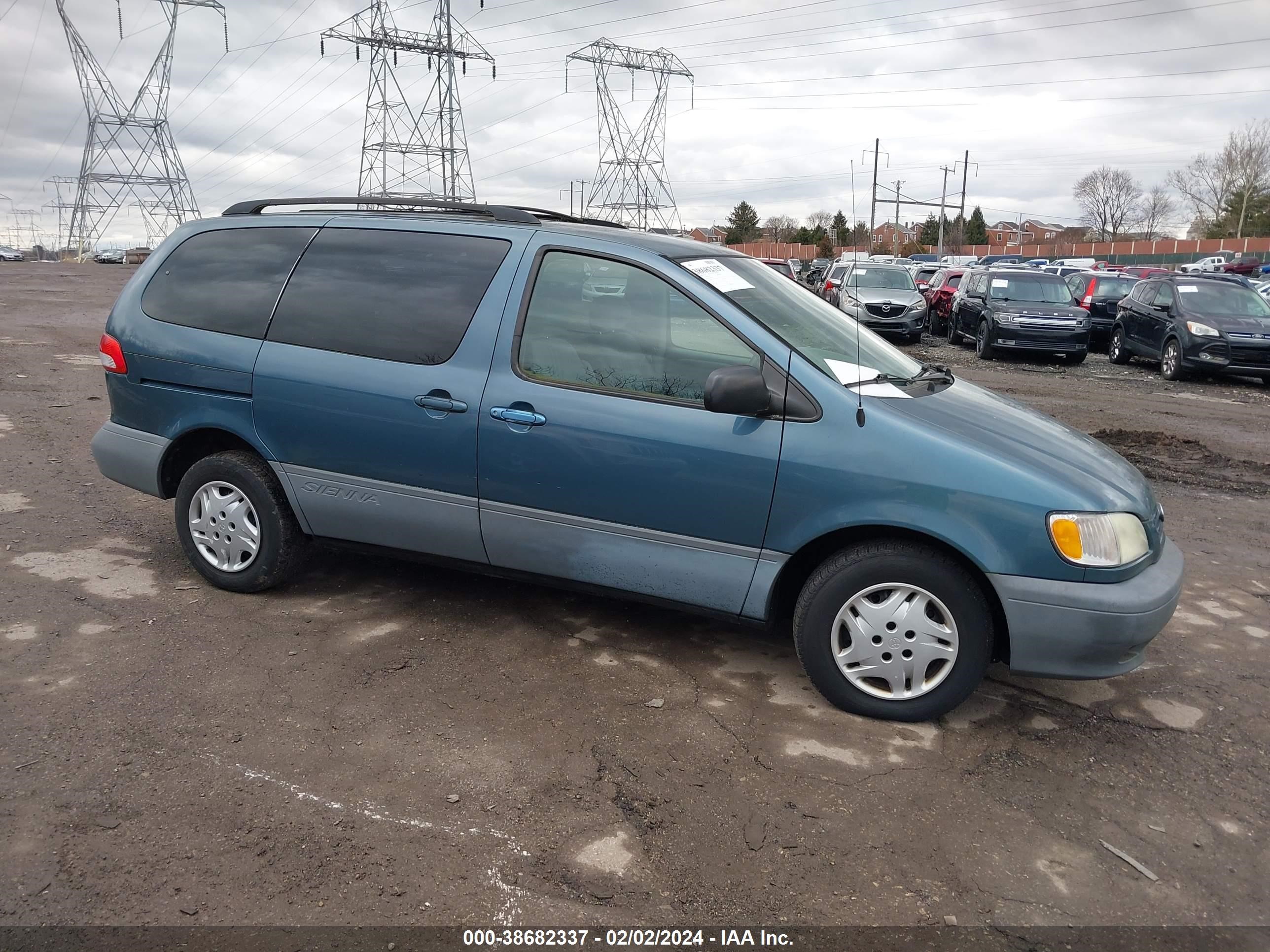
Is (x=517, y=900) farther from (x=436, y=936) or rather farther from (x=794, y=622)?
(x=794, y=622)

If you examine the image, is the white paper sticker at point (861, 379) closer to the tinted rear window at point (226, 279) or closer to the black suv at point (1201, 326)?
the tinted rear window at point (226, 279)

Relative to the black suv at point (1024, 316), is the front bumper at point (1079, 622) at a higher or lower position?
lower

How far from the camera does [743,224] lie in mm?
87500

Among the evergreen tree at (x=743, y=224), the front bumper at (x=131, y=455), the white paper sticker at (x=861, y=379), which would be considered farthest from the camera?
the evergreen tree at (x=743, y=224)

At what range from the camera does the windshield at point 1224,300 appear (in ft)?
49.2

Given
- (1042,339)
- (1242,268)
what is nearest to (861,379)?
(1042,339)

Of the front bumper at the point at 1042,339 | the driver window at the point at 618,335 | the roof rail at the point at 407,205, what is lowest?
the front bumper at the point at 1042,339

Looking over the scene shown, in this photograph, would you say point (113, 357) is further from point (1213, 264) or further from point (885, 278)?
point (1213, 264)

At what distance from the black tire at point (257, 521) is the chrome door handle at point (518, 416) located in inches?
50.2

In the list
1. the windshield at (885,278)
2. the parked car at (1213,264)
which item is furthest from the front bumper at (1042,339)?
the parked car at (1213,264)

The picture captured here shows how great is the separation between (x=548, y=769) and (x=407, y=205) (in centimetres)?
287

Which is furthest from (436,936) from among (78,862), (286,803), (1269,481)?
(1269,481)

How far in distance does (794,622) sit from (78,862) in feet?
8.11

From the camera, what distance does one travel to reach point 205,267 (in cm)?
475
